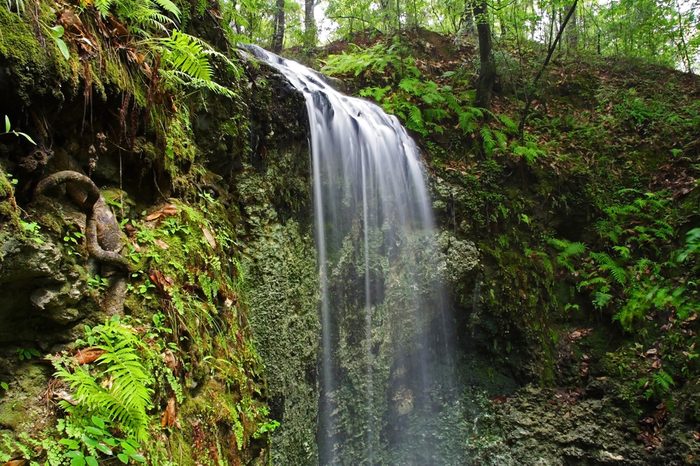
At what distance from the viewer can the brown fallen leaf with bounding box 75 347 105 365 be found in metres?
1.85

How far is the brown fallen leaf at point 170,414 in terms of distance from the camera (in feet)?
6.96

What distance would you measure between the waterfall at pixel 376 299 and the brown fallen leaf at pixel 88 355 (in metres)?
3.42

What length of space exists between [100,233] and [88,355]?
680 mm

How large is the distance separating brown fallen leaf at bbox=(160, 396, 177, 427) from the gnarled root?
20.9 inches

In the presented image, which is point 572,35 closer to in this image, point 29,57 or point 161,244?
point 161,244

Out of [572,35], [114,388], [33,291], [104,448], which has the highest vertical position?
[572,35]

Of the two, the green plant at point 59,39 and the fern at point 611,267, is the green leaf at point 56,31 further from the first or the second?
the fern at point 611,267

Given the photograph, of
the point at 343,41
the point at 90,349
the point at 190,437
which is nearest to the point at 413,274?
the point at 190,437

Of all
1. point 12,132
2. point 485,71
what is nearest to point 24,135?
point 12,132

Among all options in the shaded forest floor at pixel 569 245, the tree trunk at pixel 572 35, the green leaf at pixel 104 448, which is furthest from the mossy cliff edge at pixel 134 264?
the tree trunk at pixel 572 35

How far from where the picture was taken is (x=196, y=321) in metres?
2.67

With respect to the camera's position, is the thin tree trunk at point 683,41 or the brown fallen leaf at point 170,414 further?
the thin tree trunk at point 683,41

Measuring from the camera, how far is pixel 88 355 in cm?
189

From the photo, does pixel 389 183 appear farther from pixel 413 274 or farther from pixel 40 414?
pixel 40 414
